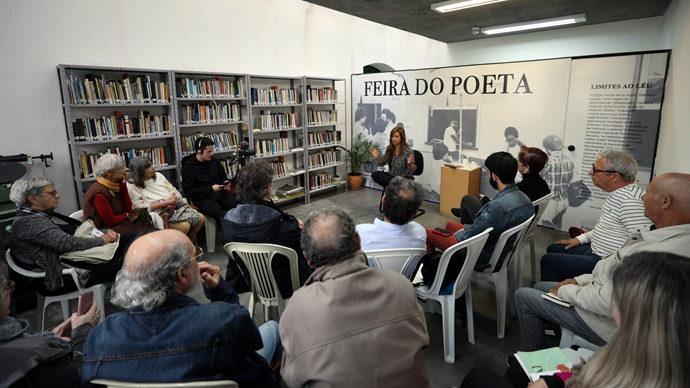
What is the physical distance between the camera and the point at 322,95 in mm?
6441

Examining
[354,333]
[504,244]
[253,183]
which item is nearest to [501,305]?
[504,244]

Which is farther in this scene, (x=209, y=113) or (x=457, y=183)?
(x=457, y=183)

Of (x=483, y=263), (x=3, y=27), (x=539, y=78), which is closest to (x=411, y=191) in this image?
(x=483, y=263)

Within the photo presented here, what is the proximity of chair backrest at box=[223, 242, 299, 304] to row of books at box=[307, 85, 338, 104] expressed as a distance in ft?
14.3

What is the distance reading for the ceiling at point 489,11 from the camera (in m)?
4.51

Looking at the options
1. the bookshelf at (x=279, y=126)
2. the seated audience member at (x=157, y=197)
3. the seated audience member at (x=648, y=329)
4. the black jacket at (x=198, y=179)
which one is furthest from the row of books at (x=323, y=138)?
the seated audience member at (x=648, y=329)

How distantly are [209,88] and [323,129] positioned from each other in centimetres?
254

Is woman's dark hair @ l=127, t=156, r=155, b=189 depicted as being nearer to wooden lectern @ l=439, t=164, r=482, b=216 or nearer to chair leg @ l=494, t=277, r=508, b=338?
chair leg @ l=494, t=277, r=508, b=338

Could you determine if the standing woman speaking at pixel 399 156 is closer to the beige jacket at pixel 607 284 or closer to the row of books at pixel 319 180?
the row of books at pixel 319 180

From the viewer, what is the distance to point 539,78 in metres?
4.76

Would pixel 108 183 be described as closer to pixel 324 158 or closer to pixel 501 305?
pixel 501 305

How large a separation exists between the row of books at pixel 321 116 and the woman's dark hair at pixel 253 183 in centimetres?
395

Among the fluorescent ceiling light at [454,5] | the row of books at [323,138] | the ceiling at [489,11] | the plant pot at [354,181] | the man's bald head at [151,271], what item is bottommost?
the plant pot at [354,181]

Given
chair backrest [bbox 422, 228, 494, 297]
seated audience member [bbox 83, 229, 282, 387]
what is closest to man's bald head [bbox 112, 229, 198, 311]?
seated audience member [bbox 83, 229, 282, 387]
